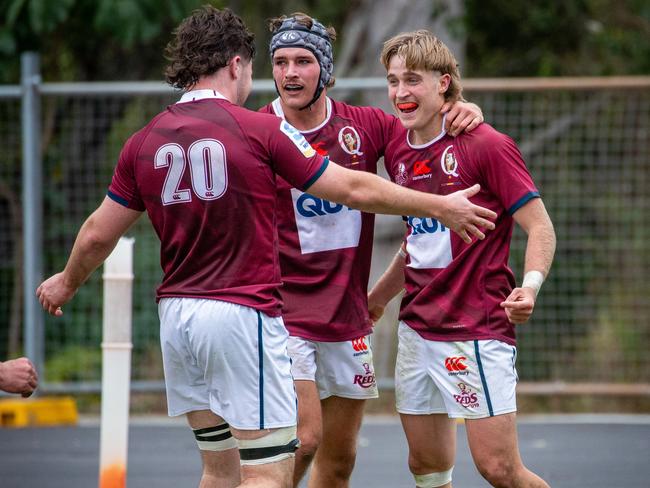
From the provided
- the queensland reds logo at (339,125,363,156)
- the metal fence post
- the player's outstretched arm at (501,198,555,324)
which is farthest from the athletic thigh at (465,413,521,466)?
the metal fence post

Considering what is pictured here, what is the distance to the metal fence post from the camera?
9.66 metres

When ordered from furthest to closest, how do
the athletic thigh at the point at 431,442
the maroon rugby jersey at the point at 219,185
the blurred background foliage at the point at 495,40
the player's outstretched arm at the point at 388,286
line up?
the blurred background foliage at the point at 495,40
the player's outstretched arm at the point at 388,286
the athletic thigh at the point at 431,442
the maroon rugby jersey at the point at 219,185

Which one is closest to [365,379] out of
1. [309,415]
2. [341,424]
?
[341,424]

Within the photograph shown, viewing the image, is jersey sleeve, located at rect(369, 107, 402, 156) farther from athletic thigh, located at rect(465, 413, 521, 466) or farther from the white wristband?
athletic thigh, located at rect(465, 413, 521, 466)

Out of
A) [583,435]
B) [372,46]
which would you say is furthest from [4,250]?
[583,435]

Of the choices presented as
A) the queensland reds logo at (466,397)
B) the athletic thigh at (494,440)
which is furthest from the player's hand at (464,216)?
the athletic thigh at (494,440)

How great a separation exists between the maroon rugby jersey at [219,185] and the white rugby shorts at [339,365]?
82 cm

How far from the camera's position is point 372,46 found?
1184 cm

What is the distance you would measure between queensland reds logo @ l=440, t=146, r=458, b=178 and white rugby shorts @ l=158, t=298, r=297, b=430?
1085mm

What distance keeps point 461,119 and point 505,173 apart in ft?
1.22

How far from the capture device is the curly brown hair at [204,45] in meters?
4.55

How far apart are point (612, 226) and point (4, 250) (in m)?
5.59

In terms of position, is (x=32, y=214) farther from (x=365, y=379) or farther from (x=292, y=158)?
(x=292, y=158)

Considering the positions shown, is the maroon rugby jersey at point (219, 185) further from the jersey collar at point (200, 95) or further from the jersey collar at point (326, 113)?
the jersey collar at point (326, 113)
